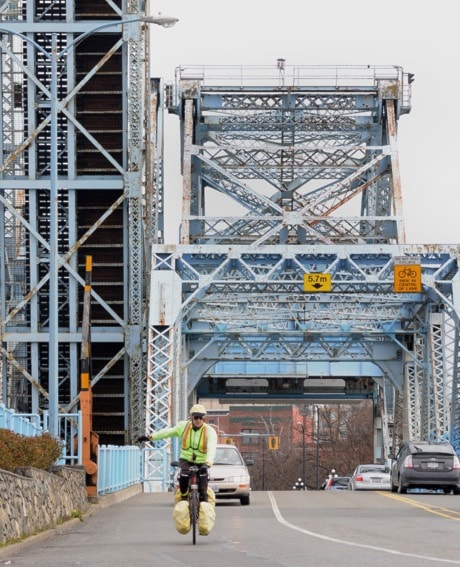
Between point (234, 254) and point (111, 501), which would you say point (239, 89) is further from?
point (111, 501)

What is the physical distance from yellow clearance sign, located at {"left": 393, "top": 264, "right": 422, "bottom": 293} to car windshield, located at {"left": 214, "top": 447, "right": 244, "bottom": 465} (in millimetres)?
20452

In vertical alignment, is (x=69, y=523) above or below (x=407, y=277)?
below

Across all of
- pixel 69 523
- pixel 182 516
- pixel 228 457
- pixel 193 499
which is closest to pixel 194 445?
pixel 193 499

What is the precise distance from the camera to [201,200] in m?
66.0

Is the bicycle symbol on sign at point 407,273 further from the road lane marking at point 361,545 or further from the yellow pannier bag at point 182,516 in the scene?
the yellow pannier bag at point 182,516

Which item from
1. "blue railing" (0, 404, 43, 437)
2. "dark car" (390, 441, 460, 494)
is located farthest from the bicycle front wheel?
"dark car" (390, 441, 460, 494)

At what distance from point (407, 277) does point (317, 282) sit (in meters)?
3.00

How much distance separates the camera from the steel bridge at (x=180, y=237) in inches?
2087

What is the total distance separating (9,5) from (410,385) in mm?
23728

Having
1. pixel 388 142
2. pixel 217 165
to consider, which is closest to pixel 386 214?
pixel 388 142

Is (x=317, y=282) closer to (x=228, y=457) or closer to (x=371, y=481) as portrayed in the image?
(x=371, y=481)

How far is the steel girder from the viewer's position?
53.2 metres

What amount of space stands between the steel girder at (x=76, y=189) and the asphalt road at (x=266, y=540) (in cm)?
2466

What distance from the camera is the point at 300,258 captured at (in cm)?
5384
